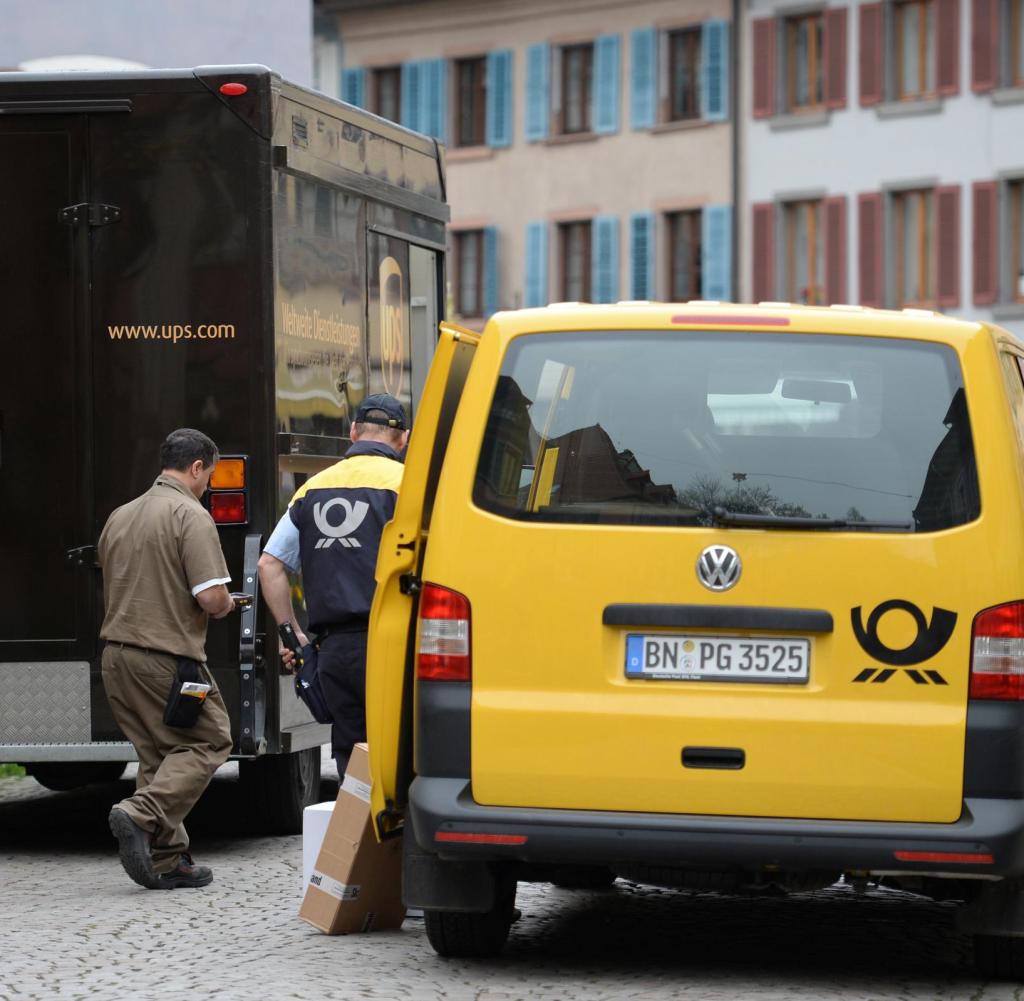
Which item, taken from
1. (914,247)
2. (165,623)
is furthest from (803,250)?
(165,623)

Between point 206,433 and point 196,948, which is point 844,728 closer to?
point 196,948

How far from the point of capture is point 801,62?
4194cm

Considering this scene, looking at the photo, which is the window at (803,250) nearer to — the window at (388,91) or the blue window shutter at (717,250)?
the blue window shutter at (717,250)

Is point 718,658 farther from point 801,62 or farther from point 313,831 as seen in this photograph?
point 801,62

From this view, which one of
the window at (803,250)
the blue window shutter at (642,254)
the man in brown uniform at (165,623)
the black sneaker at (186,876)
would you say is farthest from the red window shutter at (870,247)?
the black sneaker at (186,876)

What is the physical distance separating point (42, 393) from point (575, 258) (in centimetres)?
3512

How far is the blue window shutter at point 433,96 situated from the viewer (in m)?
46.2

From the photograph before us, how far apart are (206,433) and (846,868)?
408cm

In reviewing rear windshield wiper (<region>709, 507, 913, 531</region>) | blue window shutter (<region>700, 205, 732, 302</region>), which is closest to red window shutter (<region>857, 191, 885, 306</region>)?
blue window shutter (<region>700, 205, 732, 302</region>)

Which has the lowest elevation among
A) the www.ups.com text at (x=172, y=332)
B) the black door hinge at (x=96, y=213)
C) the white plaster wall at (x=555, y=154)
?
the www.ups.com text at (x=172, y=332)

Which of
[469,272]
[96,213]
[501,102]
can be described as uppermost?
[501,102]

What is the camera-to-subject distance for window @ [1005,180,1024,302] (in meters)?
39.2

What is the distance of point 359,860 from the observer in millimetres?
7895

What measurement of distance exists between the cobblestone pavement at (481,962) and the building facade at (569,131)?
34.0 meters
